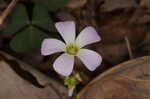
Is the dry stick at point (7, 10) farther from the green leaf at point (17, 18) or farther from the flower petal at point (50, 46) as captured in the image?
the flower petal at point (50, 46)

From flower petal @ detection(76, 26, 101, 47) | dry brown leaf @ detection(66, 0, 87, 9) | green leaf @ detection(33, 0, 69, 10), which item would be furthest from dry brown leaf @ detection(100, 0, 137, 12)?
flower petal @ detection(76, 26, 101, 47)

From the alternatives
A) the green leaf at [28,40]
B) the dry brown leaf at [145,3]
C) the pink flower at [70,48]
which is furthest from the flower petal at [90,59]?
the dry brown leaf at [145,3]

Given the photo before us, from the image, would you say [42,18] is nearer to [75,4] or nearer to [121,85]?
[75,4]

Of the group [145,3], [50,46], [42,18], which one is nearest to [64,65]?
[50,46]

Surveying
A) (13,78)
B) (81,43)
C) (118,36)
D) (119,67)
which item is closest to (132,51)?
(118,36)

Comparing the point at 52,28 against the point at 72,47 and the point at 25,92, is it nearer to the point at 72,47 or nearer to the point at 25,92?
the point at 72,47

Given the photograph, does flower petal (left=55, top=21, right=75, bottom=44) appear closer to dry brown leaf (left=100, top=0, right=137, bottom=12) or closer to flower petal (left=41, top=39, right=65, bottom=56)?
flower petal (left=41, top=39, right=65, bottom=56)

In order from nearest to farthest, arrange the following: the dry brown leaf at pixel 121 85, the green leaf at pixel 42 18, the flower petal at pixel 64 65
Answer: the flower petal at pixel 64 65, the dry brown leaf at pixel 121 85, the green leaf at pixel 42 18
